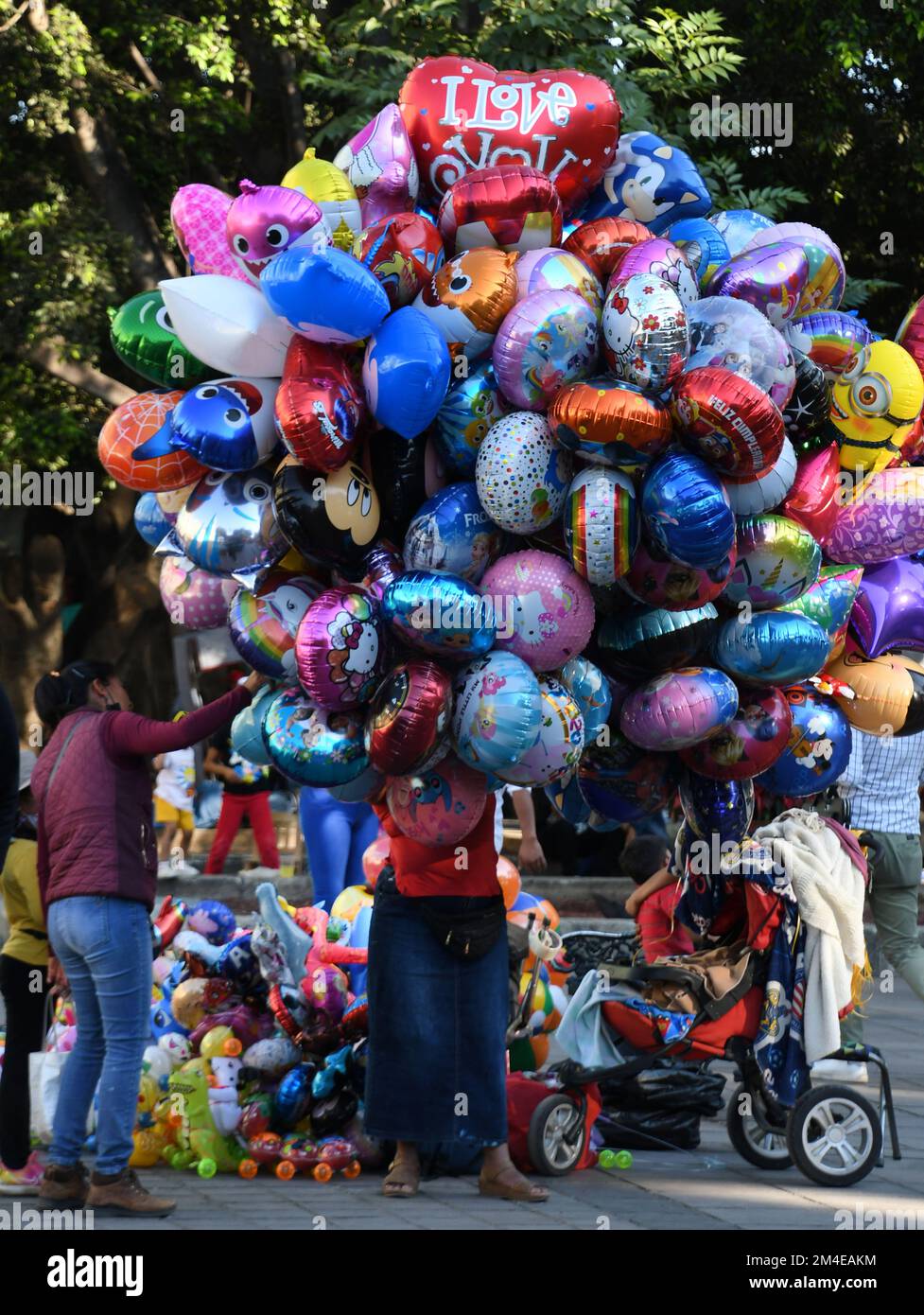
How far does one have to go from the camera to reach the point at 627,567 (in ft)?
17.7

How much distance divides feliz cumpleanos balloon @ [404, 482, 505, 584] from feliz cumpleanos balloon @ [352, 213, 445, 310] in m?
0.62

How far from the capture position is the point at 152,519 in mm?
6195

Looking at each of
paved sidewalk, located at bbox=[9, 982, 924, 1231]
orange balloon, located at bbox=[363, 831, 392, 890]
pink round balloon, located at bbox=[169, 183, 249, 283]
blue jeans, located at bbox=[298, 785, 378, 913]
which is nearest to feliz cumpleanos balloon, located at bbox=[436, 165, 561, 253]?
pink round balloon, located at bbox=[169, 183, 249, 283]

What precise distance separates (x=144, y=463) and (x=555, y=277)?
1.43 m

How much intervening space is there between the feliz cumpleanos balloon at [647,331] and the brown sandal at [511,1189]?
2.55 meters

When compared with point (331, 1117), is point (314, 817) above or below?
above

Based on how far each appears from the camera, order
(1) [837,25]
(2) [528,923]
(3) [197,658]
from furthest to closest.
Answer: (3) [197,658]
(1) [837,25]
(2) [528,923]

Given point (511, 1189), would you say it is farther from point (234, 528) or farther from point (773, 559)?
point (234, 528)

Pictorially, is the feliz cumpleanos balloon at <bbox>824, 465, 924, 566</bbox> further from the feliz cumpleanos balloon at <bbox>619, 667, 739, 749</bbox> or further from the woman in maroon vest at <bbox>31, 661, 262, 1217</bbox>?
the woman in maroon vest at <bbox>31, 661, 262, 1217</bbox>

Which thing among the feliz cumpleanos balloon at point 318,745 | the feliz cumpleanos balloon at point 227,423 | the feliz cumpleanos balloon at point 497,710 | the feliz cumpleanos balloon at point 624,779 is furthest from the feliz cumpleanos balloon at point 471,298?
the feliz cumpleanos balloon at point 624,779

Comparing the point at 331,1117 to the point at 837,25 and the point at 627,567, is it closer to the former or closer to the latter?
the point at 627,567

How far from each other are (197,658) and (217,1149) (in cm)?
1112

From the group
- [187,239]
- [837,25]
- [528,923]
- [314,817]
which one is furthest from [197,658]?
[187,239]
